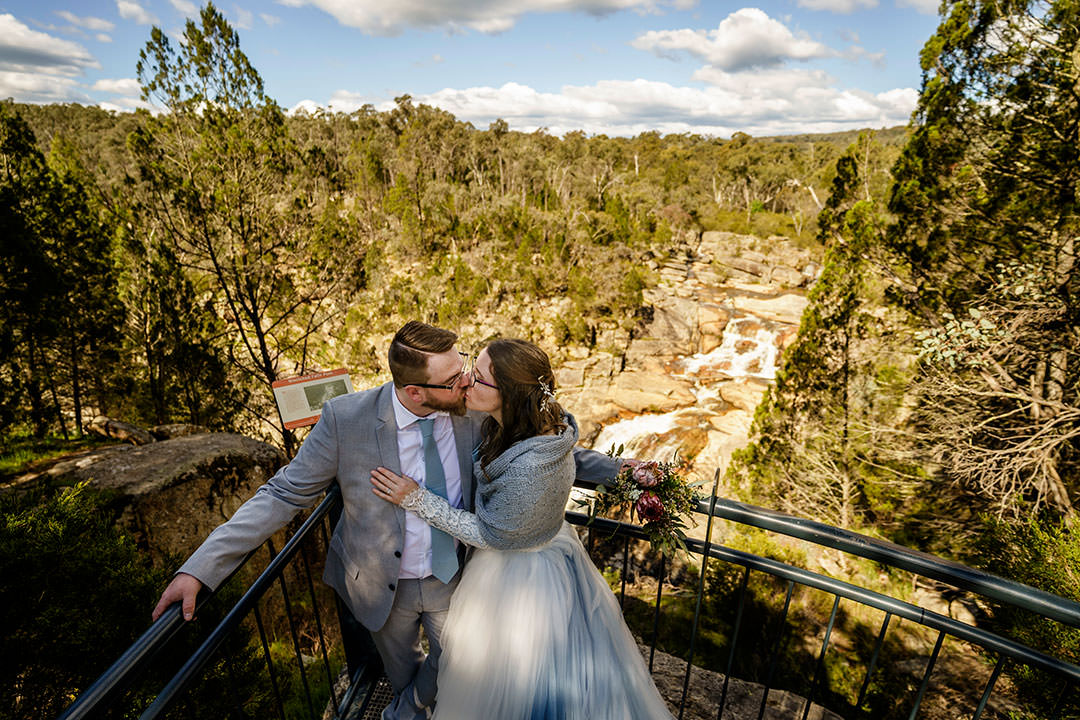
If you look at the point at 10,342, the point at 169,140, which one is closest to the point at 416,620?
the point at 169,140

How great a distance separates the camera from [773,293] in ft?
95.0

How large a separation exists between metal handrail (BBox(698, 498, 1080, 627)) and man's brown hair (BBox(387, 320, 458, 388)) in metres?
1.27

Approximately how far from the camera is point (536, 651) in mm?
1864

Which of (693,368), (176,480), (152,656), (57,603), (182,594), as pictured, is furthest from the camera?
(693,368)

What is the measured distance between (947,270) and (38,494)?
415 inches

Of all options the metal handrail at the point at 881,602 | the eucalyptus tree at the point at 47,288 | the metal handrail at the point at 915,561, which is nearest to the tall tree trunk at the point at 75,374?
the eucalyptus tree at the point at 47,288

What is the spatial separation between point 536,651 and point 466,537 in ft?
1.57

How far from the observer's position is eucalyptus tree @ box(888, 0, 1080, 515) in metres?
6.16

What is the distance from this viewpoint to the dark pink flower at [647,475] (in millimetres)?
2111

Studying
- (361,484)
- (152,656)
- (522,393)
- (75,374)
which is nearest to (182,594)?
(152,656)

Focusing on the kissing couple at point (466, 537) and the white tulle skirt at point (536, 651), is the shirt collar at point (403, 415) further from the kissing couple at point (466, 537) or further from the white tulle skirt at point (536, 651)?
the white tulle skirt at point (536, 651)

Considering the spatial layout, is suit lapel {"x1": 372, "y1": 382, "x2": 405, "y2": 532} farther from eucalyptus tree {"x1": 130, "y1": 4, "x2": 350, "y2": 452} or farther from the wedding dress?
eucalyptus tree {"x1": 130, "y1": 4, "x2": 350, "y2": 452}

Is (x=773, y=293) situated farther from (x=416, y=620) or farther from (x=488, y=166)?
(x=416, y=620)

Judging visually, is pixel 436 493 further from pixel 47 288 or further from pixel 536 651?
pixel 47 288
